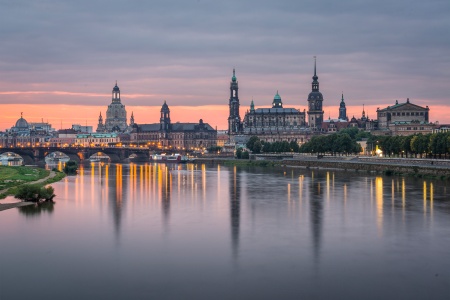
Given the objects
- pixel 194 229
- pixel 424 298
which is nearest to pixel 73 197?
pixel 194 229

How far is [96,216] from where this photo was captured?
1758 inches

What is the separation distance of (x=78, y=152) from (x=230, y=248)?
14366 centimetres

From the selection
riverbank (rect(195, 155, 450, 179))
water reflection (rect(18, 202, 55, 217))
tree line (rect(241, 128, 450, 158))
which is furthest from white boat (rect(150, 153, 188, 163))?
water reflection (rect(18, 202, 55, 217))

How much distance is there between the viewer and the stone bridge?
155m

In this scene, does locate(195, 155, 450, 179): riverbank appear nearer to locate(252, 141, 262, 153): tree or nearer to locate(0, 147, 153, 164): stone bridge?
locate(252, 141, 262, 153): tree

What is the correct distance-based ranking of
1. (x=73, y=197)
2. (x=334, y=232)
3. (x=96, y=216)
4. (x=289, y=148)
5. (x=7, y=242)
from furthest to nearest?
(x=289, y=148) < (x=73, y=197) < (x=96, y=216) < (x=334, y=232) < (x=7, y=242)

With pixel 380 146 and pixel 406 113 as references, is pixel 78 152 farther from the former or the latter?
pixel 406 113

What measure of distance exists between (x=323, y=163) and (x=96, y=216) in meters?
71.2

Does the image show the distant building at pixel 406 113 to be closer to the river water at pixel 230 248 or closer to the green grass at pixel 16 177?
the green grass at pixel 16 177

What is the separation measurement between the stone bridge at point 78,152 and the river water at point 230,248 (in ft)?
340

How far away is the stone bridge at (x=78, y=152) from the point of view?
155 m

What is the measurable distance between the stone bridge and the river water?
10367cm

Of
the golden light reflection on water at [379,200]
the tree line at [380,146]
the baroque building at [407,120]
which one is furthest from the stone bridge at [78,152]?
the golden light reflection on water at [379,200]

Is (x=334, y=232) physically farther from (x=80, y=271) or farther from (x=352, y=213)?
(x=80, y=271)
